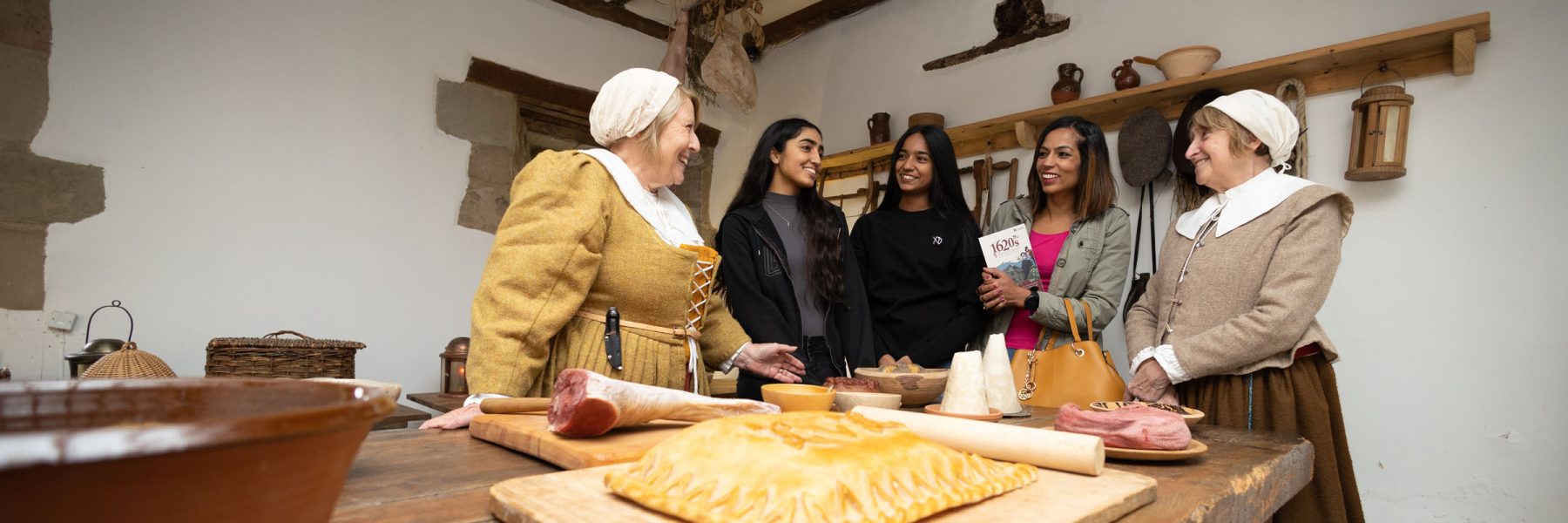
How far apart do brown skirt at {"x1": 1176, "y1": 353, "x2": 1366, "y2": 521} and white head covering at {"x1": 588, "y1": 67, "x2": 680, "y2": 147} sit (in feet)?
5.99

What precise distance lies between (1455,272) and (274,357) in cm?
496

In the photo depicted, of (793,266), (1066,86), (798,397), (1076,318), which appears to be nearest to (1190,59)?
(1066,86)

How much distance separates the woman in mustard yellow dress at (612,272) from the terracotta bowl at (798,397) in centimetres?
55

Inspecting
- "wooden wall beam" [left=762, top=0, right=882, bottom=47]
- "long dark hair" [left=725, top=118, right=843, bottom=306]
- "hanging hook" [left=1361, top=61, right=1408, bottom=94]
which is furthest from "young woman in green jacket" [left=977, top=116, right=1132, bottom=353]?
"wooden wall beam" [left=762, top=0, right=882, bottom=47]

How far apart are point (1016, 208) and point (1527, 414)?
2.07 metres

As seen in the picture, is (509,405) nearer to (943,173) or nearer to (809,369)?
(809,369)

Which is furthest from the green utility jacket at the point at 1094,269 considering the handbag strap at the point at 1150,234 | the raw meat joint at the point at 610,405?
the raw meat joint at the point at 610,405

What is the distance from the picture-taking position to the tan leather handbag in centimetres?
262

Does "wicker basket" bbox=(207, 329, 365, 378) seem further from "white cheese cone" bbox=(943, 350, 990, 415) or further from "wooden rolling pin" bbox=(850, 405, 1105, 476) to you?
"wooden rolling pin" bbox=(850, 405, 1105, 476)

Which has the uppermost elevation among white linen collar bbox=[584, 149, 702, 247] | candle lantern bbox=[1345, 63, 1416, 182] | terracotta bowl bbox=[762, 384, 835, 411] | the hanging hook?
the hanging hook

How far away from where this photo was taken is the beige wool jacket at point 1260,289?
7.03ft

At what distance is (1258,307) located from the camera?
218 cm

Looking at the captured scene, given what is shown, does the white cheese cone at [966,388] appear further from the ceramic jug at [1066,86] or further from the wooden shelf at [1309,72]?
the ceramic jug at [1066,86]

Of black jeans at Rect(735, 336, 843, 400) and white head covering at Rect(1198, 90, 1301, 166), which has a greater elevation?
white head covering at Rect(1198, 90, 1301, 166)
